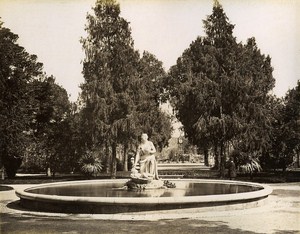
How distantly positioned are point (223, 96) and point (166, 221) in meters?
22.3

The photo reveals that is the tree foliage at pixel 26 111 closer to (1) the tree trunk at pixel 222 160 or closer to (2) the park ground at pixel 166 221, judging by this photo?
(2) the park ground at pixel 166 221

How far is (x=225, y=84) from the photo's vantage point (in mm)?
32938

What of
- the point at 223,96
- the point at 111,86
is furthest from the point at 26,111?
the point at 223,96

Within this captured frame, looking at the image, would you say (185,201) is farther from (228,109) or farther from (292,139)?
(292,139)

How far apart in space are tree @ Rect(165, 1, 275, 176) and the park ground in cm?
1764

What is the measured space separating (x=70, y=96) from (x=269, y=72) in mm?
22262

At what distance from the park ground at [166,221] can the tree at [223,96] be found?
17644 mm

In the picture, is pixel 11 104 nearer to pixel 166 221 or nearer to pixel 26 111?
pixel 26 111

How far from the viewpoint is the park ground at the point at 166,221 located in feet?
35.7

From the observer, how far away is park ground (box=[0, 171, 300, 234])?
10.9m

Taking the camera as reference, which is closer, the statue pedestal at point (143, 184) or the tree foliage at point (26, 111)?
the statue pedestal at point (143, 184)

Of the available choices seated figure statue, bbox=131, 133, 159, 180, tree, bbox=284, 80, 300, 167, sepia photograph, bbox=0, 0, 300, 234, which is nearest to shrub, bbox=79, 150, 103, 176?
sepia photograph, bbox=0, 0, 300, 234

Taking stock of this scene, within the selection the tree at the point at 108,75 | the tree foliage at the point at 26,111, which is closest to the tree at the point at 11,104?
the tree foliage at the point at 26,111

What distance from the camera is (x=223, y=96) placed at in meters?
33.4
